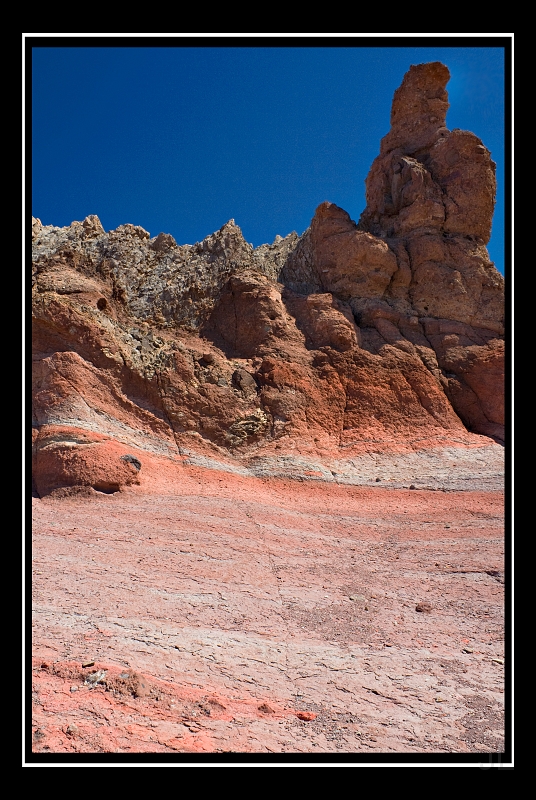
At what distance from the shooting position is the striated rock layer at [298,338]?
15664 mm

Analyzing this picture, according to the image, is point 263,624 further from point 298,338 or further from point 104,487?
point 298,338

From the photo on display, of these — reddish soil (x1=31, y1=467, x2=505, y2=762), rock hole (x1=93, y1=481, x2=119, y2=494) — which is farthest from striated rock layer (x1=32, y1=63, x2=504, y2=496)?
reddish soil (x1=31, y1=467, x2=505, y2=762)

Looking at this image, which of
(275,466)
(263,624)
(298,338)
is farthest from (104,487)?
(298,338)

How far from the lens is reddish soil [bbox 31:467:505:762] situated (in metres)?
4.83

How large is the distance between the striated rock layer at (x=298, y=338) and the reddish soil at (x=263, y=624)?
2220 mm

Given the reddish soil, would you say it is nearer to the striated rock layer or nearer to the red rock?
the red rock

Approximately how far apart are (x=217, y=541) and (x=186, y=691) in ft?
18.0

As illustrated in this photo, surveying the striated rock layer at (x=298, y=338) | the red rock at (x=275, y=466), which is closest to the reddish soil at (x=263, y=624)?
the red rock at (x=275, y=466)

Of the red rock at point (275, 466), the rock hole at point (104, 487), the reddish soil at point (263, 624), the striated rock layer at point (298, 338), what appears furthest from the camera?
the striated rock layer at point (298, 338)

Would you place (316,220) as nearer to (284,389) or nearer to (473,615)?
(284,389)

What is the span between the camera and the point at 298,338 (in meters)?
19.2

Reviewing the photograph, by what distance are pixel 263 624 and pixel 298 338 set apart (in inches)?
498

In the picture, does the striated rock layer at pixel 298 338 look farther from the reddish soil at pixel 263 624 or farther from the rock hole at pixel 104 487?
the reddish soil at pixel 263 624

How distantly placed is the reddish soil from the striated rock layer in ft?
7.28
